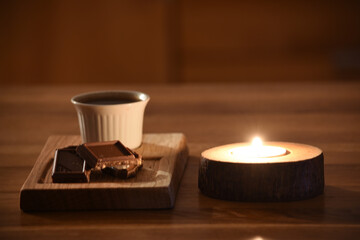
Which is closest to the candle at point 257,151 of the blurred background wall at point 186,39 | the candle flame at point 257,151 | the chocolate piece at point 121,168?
the candle flame at point 257,151

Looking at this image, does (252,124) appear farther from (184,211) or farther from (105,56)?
(105,56)

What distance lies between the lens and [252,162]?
2.16ft

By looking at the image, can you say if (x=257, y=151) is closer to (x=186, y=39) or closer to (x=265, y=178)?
(x=265, y=178)

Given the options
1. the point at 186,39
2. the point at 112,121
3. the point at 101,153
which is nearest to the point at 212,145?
the point at 112,121

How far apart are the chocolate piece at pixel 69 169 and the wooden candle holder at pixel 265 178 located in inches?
5.4

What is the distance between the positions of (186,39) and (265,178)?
8.05ft

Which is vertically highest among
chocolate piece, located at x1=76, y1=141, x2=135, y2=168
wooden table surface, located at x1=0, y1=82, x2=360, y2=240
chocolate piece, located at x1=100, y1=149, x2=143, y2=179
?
chocolate piece, located at x1=76, y1=141, x2=135, y2=168

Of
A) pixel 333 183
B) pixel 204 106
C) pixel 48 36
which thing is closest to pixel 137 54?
pixel 48 36

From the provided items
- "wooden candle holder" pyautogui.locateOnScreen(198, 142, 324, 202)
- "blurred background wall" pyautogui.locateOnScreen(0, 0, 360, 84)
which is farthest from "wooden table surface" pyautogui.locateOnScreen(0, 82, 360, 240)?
"blurred background wall" pyautogui.locateOnScreen(0, 0, 360, 84)

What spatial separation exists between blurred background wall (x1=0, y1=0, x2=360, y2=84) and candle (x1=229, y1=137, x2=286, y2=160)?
7.75ft

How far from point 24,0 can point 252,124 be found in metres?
2.28

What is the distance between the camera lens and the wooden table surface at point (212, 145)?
0.60 m

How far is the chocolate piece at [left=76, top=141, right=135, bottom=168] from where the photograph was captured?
0.68 m

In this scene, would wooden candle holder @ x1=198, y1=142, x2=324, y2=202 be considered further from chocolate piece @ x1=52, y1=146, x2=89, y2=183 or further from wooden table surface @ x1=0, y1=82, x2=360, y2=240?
chocolate piece @ x1=52, y1=146, x2=89, y2=183
